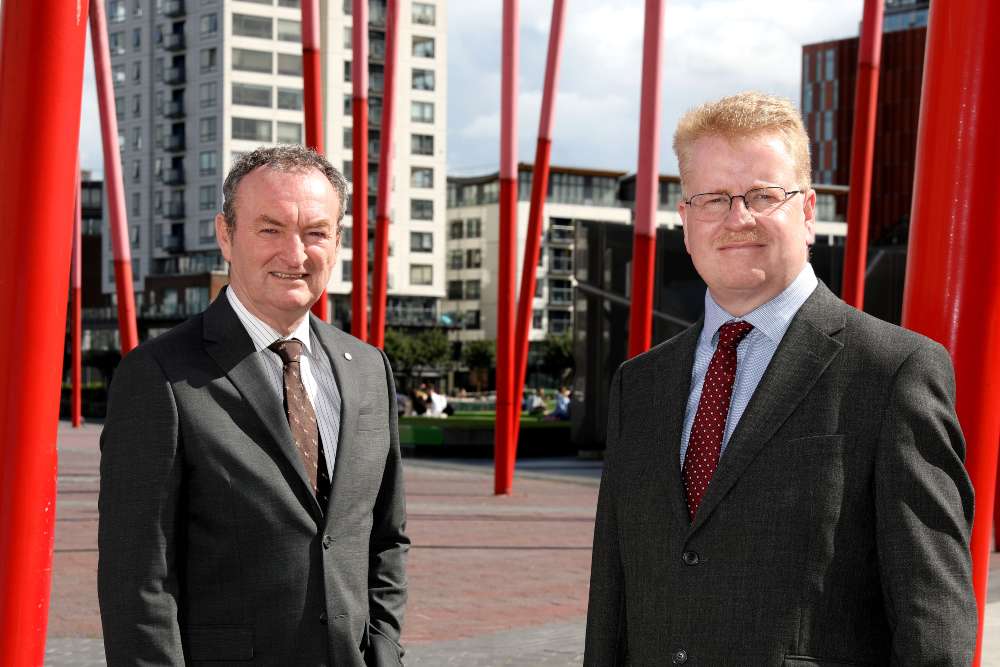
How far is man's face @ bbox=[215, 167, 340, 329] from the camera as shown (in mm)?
2793

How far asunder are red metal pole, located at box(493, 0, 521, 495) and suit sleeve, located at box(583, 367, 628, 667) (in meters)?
11.9

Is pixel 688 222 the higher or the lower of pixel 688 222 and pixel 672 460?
A: the higher

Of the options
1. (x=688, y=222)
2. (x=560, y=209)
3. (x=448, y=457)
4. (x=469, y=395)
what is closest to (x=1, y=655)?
(x=688, y=222)

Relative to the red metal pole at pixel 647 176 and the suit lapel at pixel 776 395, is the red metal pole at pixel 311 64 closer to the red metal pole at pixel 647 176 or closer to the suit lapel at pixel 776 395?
the red metal pole at pixel 647 176

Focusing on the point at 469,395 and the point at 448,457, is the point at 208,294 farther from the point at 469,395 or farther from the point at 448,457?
the point at 448,457

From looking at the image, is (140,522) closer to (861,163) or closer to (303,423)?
(303,423)

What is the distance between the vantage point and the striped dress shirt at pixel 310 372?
2.83 m

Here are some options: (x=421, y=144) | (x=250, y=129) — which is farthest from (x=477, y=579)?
(x=421, y=144)

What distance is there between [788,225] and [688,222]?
0.22 meters

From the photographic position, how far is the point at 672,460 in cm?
240

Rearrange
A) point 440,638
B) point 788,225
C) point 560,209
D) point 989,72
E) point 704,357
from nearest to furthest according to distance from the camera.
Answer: point 788,225 → point 704,357 → point 989,72 → point 440,638 → point 560,209

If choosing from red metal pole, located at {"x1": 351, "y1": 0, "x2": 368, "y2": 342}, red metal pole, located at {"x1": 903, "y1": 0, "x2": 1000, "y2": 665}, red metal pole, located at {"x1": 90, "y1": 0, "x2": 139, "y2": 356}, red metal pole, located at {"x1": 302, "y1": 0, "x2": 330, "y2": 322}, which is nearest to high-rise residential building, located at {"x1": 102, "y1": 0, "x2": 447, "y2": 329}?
red metal pole, located at {"x1": 90, "y1": 0, "x2": 139, "y2": 356}

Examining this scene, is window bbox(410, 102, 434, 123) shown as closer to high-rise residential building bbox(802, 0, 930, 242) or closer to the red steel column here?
high-rise residential building bbox(802, 0, 930, 242)

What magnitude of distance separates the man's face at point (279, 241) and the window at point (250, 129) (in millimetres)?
73659
